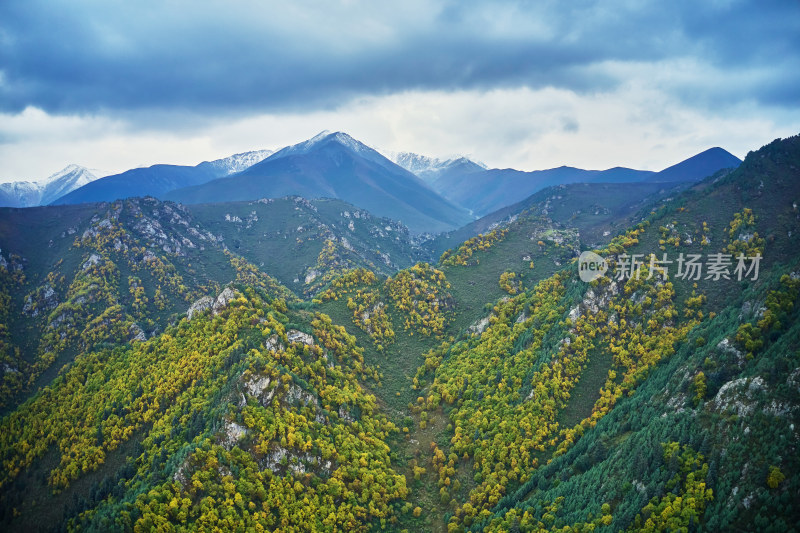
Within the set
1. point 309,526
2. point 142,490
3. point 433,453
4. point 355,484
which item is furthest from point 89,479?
point 433,453

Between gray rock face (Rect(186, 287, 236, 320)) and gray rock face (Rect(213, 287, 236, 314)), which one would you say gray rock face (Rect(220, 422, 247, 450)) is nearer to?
gray rock face (Rect(186, 287, 236, 320))

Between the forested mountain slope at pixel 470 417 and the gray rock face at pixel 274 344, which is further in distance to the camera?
the gray rock face at pixel 274 344

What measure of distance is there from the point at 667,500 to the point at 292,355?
368ft

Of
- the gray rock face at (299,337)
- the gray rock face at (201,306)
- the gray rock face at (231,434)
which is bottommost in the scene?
the gray rock face at (231,434)

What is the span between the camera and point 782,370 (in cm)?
8469

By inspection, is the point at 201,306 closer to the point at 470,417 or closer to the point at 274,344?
the point at 274,344

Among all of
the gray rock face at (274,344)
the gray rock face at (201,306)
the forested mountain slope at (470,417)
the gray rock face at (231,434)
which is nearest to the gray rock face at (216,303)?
the gray rock face at (201,306)

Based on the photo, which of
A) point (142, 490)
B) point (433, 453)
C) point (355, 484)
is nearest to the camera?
point (142, 490)

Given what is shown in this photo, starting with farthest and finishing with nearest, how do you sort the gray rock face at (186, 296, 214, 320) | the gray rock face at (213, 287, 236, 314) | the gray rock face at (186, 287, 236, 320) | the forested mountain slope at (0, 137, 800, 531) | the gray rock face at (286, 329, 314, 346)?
the gray rock face at (186, 296, 214, 320) < the gray rock face at (186, 287, 236, 320) < the gray rock face at (213, 287, 236, 314) < the gray rock face at (286, 329, 314, 346) < the forested mountain slope at (0, 137, 800, 531)

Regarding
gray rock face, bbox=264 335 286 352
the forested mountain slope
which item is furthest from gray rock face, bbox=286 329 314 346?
gray rock face, bbox=264 335 286 352

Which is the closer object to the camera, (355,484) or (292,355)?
(355,484)

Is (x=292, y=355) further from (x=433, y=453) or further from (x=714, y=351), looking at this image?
(x=714, y=351)

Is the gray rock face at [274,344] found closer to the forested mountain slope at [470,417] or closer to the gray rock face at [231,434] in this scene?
the forested mountain slope at [470,417]

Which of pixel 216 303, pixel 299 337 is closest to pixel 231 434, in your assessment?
pixel 299 337
